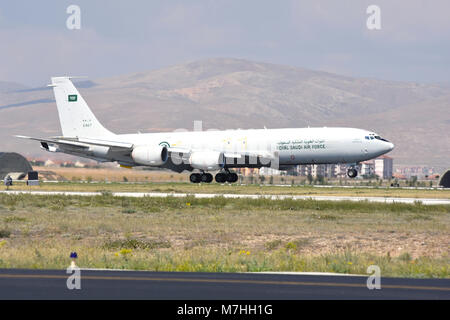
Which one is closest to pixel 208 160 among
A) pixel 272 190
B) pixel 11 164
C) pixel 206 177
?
pixel 206 177

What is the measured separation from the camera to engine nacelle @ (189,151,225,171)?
6831 cm

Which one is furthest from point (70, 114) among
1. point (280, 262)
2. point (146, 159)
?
point (280, 262)

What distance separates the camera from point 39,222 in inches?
1410

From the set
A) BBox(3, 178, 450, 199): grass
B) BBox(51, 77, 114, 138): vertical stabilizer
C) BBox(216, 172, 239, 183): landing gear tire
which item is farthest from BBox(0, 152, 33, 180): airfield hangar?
BBox(216, 172, 239, 183): landing gear tire

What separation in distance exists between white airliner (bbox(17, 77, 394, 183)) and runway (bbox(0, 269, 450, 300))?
48.0 meters

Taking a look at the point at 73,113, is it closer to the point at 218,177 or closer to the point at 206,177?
the point at 206,177

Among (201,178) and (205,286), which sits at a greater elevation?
(201,178)

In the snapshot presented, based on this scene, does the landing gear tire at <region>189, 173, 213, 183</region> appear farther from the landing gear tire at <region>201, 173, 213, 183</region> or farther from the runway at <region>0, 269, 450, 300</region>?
the runway at <region>0, 269, 450, 300</region>

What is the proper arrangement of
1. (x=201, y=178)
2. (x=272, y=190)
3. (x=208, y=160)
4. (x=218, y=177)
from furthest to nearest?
1. (x=218, y=177)
2. (x=201, y=178)
3. (x=208, y=160)
4. (x=272, y=190)

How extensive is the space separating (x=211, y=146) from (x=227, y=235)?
40.3 metres

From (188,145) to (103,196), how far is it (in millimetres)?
20776

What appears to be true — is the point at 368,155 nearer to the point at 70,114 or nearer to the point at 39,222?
the point at 70,114

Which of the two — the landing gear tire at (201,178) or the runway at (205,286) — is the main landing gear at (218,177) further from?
the runway at (205,286)

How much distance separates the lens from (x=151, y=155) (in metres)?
70.7
